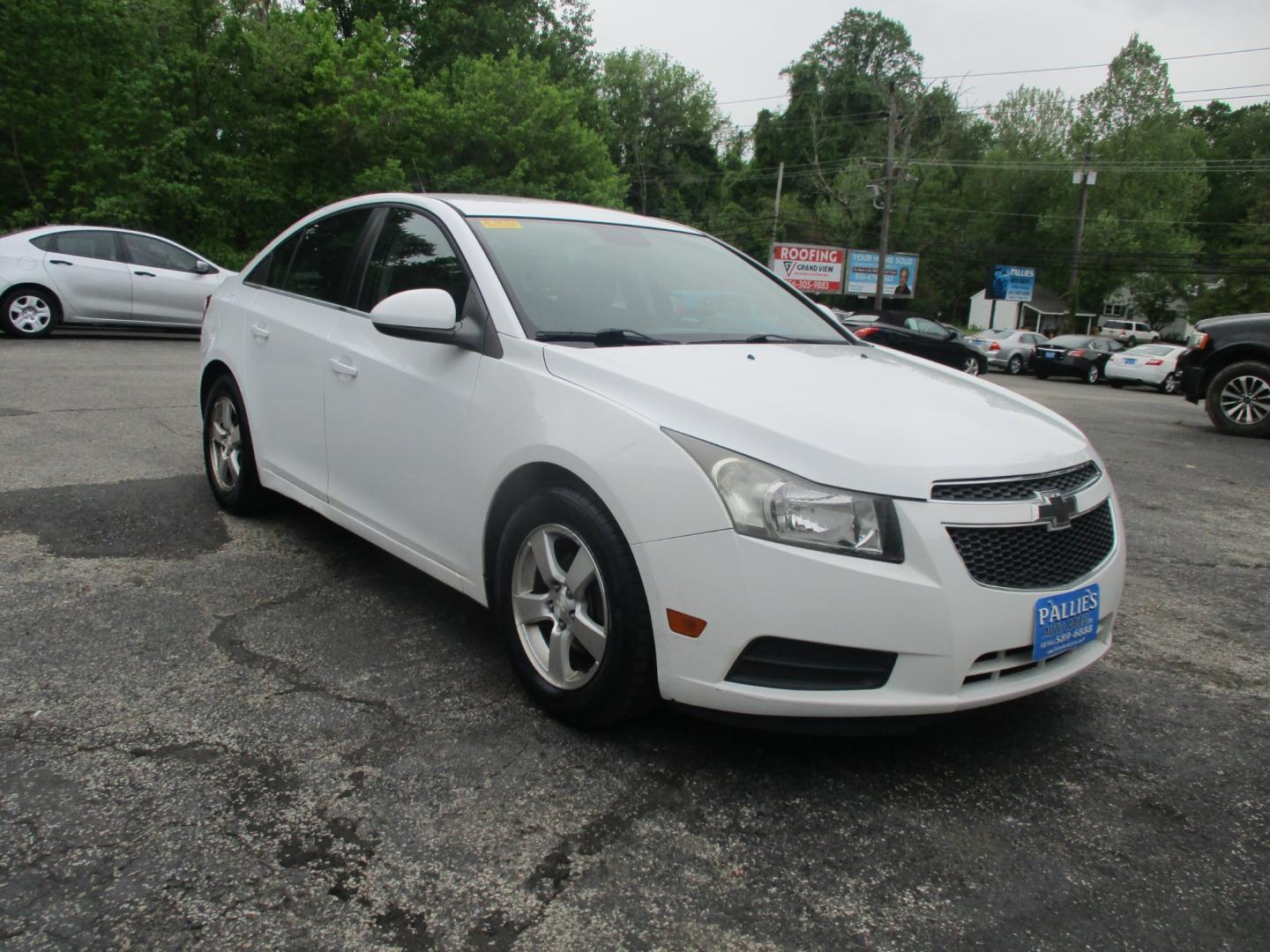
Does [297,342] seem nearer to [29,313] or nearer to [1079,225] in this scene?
[29,313]

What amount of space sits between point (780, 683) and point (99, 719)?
197 cm

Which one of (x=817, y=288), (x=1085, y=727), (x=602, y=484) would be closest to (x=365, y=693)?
(x=602, y=484)

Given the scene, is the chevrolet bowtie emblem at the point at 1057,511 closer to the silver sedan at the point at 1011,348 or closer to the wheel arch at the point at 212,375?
the wheel arch at the point at 212,375

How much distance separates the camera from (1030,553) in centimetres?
258

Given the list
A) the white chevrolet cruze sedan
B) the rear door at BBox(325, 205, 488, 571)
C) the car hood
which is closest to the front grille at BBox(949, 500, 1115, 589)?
the white chevrolet cruze sedan

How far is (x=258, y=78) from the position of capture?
21.5m

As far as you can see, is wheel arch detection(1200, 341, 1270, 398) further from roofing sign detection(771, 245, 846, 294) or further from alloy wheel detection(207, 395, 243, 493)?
roofing sign detection(771, 245, 846, 294)

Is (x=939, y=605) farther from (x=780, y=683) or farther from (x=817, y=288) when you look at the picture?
(x=817, y=288)

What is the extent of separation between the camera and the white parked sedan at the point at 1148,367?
25.4m

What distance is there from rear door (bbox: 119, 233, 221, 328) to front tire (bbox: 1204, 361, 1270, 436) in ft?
42.5

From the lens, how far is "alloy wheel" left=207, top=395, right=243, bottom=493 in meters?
4.83

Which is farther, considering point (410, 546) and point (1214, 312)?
point (1214, 312)

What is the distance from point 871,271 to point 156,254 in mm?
45788

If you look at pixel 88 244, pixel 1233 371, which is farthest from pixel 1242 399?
pixel 88 244
